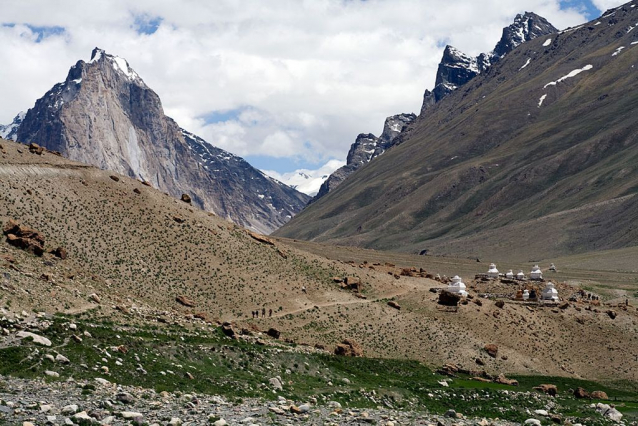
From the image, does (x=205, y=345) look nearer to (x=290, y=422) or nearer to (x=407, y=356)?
(x=290, y=422)

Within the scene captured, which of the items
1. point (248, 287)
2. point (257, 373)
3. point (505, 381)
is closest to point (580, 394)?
point (505, 381)

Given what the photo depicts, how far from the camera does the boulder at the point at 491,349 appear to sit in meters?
63.7

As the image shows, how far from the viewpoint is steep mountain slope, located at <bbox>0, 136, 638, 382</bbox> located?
6084 centimetres

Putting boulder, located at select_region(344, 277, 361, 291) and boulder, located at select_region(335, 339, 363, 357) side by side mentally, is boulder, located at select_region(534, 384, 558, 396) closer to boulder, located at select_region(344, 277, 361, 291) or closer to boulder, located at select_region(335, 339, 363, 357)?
boulder, located at select_region(335, 339, 363, 357)

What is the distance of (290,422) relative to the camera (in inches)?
1216

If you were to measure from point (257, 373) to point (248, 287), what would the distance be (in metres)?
26.8

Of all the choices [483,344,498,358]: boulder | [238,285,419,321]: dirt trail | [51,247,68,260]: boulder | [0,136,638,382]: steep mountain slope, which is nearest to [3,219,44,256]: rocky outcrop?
[0,136,638,382]: steep mountain slope

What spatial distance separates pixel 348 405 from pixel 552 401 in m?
19.2

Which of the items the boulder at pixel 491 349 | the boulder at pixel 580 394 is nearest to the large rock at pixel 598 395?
the boulder at pixel 580 394

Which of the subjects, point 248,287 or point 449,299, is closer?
point 248,287

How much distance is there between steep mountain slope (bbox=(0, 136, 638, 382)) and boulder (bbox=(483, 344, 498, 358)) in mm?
600

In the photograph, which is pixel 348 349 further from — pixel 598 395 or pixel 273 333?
pixel 598 395

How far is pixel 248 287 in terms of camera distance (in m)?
66.9

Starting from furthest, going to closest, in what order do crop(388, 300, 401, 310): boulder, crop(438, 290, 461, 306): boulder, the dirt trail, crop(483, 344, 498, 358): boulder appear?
crop(438, 290, 461, 306): boulder, crop(388, 300, 401, 310): boulder, the dirt trail, crop(483, 344, 498, 358): boulder
